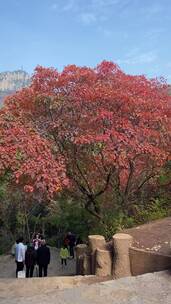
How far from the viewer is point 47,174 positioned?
11.1 metres

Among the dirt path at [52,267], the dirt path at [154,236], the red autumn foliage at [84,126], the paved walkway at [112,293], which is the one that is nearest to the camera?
the paved walkway at [112,293]

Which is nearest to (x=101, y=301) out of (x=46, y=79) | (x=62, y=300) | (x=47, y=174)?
(x=62, y=300)

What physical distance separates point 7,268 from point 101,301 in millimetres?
9557

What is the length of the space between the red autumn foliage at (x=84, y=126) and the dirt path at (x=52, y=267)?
3206 millimetres

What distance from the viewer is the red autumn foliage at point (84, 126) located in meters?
11.4

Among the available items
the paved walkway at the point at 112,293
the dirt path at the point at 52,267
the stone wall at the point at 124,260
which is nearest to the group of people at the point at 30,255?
the stone wall at the point at 124,260

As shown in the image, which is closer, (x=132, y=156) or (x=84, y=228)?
(x=132, y=156)

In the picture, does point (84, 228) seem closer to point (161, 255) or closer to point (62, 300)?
point (161, 255)

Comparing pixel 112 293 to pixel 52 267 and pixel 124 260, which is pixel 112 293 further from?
pixel 52 267

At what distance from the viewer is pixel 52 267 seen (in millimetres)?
15406

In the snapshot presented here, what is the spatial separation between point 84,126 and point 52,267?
583 cm

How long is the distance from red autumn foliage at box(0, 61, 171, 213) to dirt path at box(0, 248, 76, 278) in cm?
321

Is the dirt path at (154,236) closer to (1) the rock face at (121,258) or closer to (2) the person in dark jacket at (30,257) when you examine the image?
(1) the rock face at (121,258)

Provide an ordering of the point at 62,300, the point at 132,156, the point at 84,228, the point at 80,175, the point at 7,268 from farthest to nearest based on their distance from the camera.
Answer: the point at 84,228, the point at 7,268, the point at 80,175, the point at 132,156, the point at 62,300
